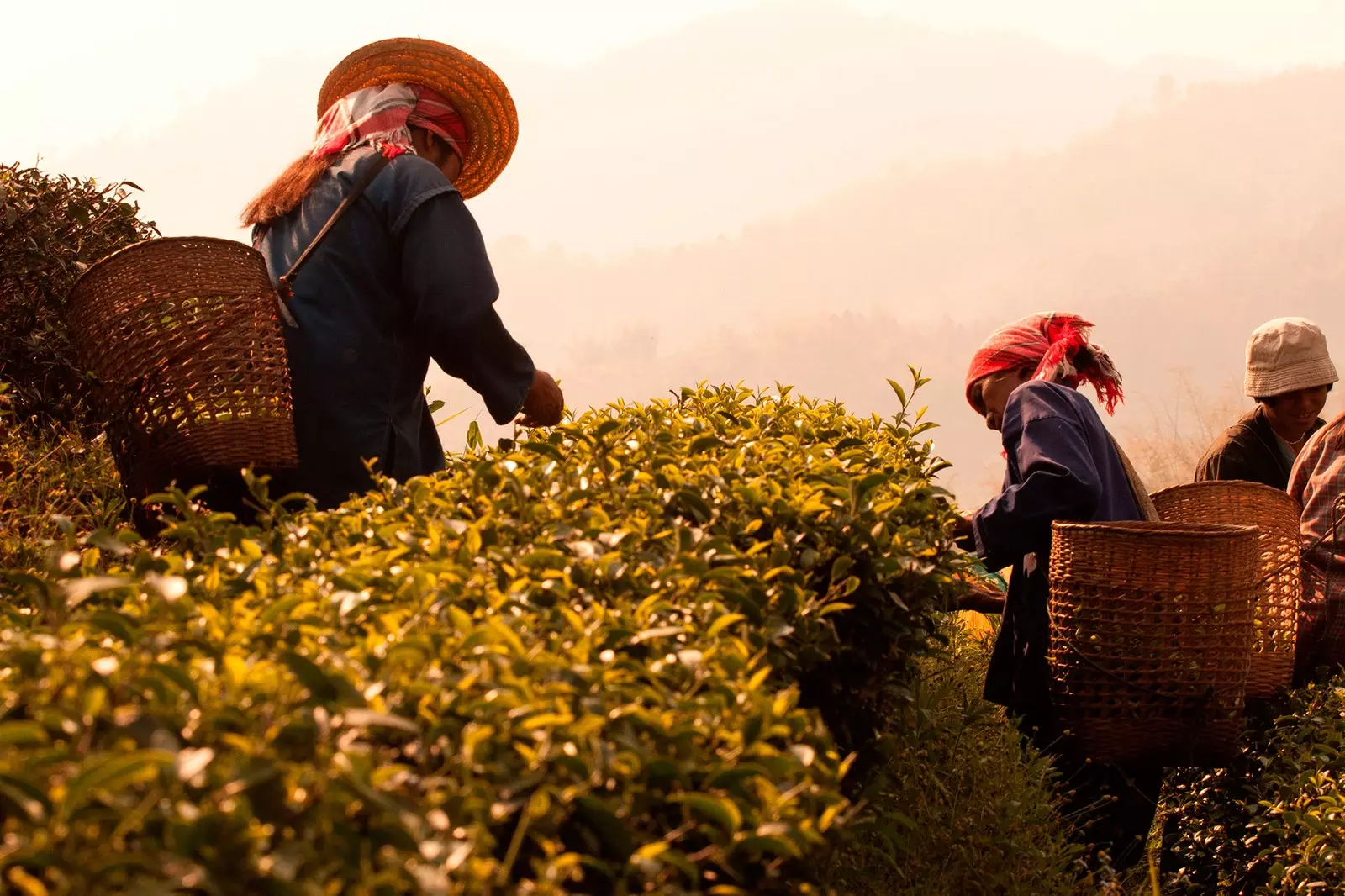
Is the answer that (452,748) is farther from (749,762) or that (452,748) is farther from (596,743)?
(749,762)

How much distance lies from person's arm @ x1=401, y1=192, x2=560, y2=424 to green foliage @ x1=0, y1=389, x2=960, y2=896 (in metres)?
1.31

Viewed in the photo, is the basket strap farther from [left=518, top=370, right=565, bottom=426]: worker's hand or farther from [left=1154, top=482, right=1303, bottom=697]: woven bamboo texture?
[left=1154, top=482, right=1303, bottom=697]: woven bamboo texture

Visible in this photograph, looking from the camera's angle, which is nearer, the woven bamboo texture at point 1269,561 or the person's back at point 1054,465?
the person's back at point 1054,465

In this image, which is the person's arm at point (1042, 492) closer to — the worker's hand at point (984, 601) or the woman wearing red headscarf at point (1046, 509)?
the woman wearing red headscarf at point (1046, 509)

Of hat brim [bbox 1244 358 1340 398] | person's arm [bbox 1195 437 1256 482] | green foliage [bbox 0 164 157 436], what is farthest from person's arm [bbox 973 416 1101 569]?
green foliage [bbox 0 164 157 436]

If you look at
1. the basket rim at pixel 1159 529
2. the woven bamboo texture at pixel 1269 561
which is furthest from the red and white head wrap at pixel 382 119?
the woven bamboo texture at pixel 1269 561

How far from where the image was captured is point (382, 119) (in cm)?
376

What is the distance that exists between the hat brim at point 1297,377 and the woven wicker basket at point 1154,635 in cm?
212

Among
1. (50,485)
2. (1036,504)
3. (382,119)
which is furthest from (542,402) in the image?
(1036,504)

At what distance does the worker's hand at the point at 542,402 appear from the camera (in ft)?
11.7

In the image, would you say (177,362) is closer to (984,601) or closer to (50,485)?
(50,485)

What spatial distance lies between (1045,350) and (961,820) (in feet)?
5.59

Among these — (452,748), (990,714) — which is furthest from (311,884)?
(990,714)

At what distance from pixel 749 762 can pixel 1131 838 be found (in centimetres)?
339
